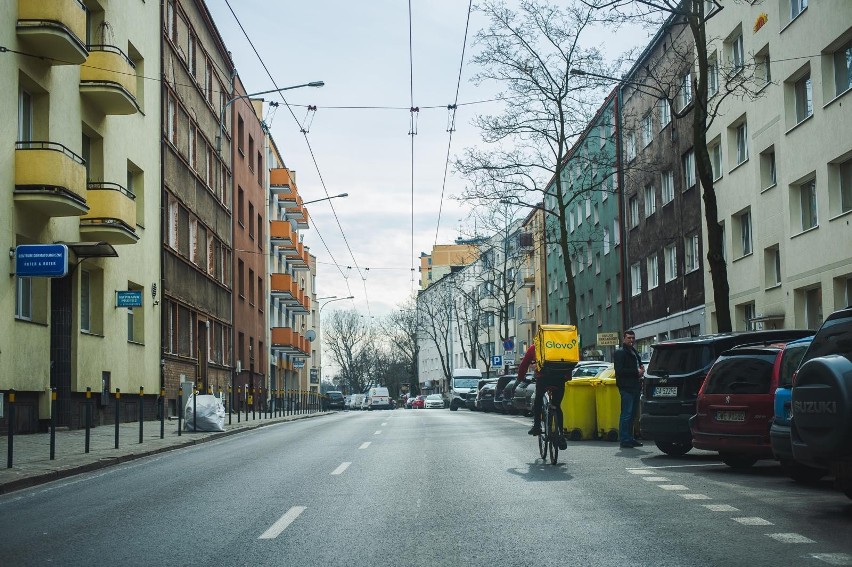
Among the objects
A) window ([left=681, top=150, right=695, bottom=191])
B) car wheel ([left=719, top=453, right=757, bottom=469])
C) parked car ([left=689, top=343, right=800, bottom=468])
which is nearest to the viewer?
parked car ([left=689, top=343, right=800, bottom=468])

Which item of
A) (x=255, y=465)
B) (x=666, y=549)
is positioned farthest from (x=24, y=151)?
(x=666, y=549)

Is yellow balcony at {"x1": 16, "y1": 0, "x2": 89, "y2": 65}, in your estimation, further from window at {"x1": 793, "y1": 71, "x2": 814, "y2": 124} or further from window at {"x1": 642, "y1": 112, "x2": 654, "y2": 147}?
window at {"x1": 642, "y1": 112, "x2": 654, "y2": 147}

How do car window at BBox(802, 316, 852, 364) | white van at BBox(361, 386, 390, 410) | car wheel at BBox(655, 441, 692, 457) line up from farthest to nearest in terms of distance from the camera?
white van at BBox(361, 386, 390, 410) → car wheel at BBox(655, 441, 692, 457) → car window at BBox(802, 316, 852, 364)

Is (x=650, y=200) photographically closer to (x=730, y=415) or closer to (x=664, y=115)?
(x=664, y=115)

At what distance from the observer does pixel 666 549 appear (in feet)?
22.7

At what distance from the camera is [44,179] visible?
773 inches

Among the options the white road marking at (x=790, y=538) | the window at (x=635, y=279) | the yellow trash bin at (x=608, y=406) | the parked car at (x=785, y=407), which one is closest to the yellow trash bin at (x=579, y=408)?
the yellow trash bin at (x=608, y=406)

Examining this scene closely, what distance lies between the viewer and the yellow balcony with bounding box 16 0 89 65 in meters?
19.7

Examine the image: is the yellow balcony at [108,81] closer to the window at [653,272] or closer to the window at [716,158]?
Result: the window at [716,158]

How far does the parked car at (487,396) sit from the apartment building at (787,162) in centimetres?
1280

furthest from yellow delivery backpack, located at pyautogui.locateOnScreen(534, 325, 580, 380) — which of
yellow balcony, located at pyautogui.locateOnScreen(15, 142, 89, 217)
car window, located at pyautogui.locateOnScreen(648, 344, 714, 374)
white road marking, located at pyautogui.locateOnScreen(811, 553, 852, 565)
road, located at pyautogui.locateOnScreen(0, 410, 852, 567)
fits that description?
yellow balcony, located at pyautogui.locateOnScreen(15, 142, 89, 217)

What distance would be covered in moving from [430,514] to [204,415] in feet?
51.2

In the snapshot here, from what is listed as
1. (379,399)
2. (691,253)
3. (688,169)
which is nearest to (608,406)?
(691,253)

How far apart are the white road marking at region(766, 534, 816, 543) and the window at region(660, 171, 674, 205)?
31.2m
